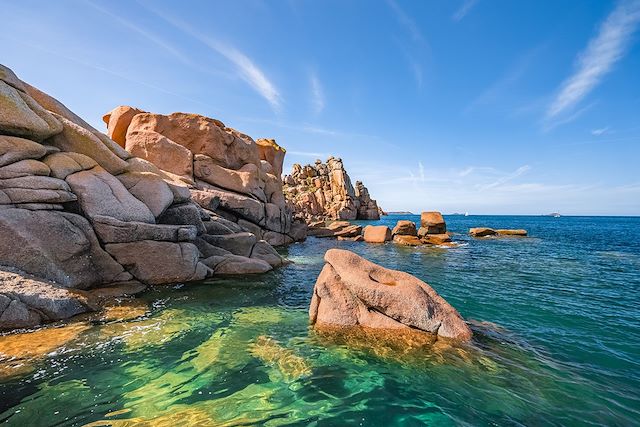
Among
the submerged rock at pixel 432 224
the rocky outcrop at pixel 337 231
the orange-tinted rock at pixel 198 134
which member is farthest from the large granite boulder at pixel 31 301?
the submerged rock at pixel 432 224

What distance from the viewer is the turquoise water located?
610cm

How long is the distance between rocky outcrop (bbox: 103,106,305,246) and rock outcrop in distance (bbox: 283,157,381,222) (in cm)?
7488

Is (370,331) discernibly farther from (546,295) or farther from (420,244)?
(420,244)

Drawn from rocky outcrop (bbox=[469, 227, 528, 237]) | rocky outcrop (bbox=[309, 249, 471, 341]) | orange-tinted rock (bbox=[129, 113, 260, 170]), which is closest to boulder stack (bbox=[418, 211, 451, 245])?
rocky outcrop (bbox=[469, 227, 528, 237])

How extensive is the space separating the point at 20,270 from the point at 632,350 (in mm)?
21250

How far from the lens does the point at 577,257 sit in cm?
3169

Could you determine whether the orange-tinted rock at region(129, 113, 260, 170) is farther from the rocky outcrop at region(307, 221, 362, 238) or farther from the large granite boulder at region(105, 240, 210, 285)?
the rocky outcrop at region(307, 221, 362, 238)

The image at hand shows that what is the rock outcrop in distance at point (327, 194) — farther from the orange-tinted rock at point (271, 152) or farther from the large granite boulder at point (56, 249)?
the large granite boulder at point (56, 249)

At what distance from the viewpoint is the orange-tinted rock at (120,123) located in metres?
30.1

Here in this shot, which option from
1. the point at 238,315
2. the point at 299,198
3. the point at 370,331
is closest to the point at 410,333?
the point at 370,331

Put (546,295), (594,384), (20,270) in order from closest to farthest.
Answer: (594,384)
(20,270)
(546,295)

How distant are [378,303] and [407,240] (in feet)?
116

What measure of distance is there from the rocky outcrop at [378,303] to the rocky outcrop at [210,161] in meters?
15.9

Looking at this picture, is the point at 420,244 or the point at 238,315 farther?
the point at 420,244
